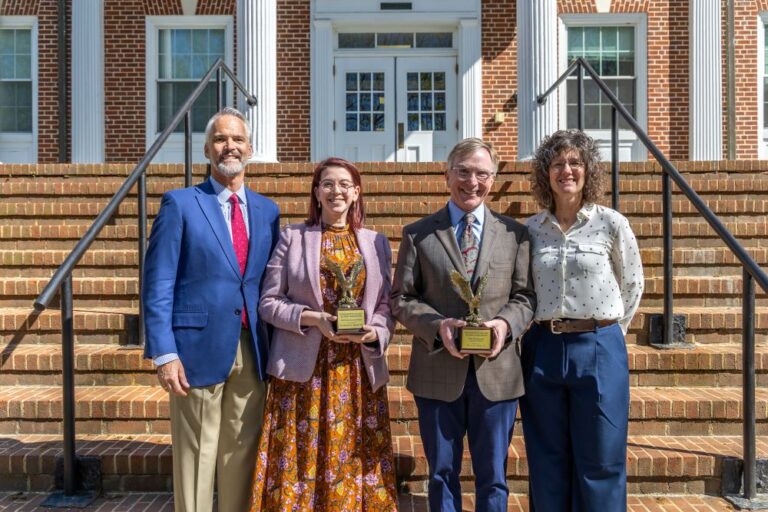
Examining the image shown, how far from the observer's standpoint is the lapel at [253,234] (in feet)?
9.30

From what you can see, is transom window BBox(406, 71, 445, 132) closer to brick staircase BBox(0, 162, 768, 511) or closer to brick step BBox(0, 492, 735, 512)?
brick staircase BBox(0, 162, 768, 511)

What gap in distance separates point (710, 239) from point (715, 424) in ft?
7.12

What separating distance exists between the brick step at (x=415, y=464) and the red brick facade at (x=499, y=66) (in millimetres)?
7160

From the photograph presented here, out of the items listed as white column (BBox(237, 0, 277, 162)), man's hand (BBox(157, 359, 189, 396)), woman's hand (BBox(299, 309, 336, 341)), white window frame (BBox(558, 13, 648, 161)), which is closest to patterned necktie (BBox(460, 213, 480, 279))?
woman's hand (BBox(299, 309, 336, 341))

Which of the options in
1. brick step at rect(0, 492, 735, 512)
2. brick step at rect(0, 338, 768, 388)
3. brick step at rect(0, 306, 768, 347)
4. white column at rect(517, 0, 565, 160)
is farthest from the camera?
white column at rect(517, 0, 565, 160)

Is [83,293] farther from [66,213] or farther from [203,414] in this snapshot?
[203,414]

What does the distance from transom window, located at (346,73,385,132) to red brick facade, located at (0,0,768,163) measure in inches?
28.4

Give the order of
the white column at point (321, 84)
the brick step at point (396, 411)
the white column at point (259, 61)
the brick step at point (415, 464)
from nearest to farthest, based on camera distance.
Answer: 1. the brick step at point (415, 464)
2. the brick step at point (396, 411)
3. the white column at point (259, 61)
4. the white column at point (321, 84)

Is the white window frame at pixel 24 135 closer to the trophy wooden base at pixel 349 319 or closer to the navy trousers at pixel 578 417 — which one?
the trophy wooden base at pixel 349 319

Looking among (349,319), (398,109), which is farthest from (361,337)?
(398,109)

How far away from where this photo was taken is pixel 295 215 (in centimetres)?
606

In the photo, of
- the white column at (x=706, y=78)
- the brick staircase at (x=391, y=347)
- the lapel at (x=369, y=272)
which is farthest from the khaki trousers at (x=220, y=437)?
the white column at (x=706, y=78)

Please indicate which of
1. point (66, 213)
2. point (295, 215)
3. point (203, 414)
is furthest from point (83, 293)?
point (203, 414)

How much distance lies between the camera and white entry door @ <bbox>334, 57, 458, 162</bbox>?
10609mm
